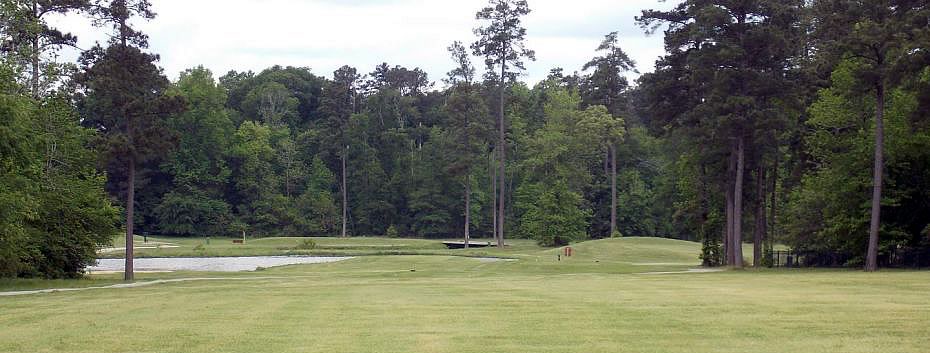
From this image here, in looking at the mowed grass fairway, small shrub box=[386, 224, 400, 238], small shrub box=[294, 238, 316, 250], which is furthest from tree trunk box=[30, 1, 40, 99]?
small shrub box=[386, 224, 400, 238]

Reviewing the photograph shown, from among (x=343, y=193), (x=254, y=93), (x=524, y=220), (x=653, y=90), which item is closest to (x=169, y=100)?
(x=653, y=90)

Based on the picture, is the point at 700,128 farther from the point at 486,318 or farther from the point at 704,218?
the point at 486,318

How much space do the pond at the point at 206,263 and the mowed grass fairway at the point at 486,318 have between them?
77.9 feet

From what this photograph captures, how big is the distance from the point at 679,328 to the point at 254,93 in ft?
346

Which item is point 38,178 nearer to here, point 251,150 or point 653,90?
point 653,90

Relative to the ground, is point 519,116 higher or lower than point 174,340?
higher

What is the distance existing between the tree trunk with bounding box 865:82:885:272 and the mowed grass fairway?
9819 millimetres

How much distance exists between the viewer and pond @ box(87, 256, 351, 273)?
54.3 metres

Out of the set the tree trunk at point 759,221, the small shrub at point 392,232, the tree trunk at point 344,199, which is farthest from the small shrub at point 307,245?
the tree trunk at point 759,221

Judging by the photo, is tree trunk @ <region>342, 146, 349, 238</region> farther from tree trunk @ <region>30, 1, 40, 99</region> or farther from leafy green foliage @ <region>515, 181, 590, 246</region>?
tree trunk @ <region>30, 1, 40, 99</region>

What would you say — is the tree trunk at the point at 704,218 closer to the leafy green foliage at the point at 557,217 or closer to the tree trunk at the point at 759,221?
the tree trunk at the point at 759,221

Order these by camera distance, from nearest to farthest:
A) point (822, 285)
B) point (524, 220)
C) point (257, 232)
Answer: point (822, 285) < point (524, 220) < point (257, 232)

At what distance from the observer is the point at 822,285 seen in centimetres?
2925

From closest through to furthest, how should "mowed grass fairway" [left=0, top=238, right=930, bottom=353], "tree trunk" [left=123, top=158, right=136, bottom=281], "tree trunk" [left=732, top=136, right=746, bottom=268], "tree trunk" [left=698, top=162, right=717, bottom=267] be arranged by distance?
"mowed grass fairway" [left=0, top=238, right=930, bottom=353], "tree trunk" [left=123, top=158, right=136, bottom=281], "tree trunk" [left=732, top=136, right=746, bottom=268], "tree trunk" [left=698, top=162, right=717, bottom=267]
